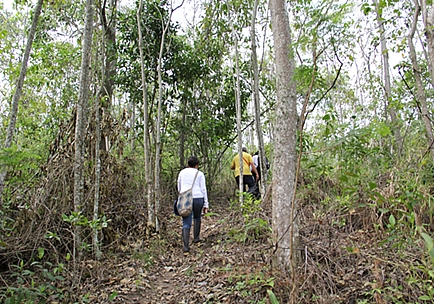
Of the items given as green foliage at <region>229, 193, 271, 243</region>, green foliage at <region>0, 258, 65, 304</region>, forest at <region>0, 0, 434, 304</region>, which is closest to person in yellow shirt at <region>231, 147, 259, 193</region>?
forest at <region>0, 0, 434, 304</region>

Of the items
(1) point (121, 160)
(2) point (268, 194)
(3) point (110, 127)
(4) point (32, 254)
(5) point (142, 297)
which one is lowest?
(5) point (142, 297)

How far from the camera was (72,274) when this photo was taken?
12.8 ft

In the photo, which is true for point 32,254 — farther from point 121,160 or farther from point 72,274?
point 121,160

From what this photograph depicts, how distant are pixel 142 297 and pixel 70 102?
691 centimetres

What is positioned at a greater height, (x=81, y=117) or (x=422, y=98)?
(x=422, y=98)

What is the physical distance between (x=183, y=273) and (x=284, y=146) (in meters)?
2.60

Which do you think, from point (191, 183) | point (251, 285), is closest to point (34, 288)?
point (251, 285)

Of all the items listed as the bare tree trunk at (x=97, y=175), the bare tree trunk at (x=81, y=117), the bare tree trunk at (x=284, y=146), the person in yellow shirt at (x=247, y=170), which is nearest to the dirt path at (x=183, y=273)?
the bare tree trunk at (x=97, y=175)

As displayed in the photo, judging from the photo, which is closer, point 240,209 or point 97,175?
point 97,175

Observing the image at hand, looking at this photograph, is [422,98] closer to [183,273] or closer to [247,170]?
[247,170]

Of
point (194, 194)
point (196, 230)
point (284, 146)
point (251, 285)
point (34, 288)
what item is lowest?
point (251, 285)

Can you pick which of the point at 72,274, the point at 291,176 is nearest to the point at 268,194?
Result: the point at 291,176

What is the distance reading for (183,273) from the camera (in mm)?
4824

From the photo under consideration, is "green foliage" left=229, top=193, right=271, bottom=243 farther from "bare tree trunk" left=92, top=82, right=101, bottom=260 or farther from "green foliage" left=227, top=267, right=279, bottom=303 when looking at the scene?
"bare tree trunk" left=92, top=82, right=101, bottom=260
